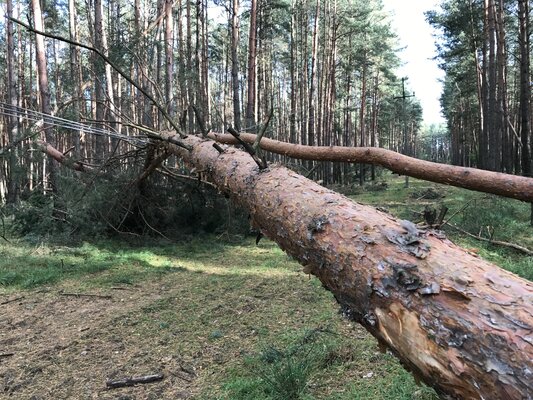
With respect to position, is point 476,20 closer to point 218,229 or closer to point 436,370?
point 218,229

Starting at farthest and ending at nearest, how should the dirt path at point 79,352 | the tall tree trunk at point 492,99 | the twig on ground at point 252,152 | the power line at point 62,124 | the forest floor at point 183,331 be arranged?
1. the tall tree trunk at point 492,99
2. the power line at point 62,124
3. the dirt path at point 79,352
4. the forest floor at point 183,331
5. the twig on ground at point 252,152

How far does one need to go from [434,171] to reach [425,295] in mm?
1704

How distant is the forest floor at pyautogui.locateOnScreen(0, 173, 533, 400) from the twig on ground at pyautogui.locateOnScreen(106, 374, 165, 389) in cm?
5

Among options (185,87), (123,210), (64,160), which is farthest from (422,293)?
(185,87)

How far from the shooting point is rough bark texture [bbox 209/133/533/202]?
7.48 feet

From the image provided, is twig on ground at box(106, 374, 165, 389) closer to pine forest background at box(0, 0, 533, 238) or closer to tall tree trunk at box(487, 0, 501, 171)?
pine forest background at box(0, 0, 533, 238)

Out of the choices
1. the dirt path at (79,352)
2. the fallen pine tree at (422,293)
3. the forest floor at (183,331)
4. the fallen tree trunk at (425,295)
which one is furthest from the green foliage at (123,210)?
the fallen tree trunk at (425,295)

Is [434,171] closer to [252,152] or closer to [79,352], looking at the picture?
[252,152]

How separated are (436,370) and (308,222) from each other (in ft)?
2.98

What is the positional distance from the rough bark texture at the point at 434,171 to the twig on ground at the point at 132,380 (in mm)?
2282

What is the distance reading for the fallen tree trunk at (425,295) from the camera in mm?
959

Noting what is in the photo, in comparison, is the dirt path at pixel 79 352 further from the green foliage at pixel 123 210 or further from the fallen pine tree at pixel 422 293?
the green foliage at pixel 123 210

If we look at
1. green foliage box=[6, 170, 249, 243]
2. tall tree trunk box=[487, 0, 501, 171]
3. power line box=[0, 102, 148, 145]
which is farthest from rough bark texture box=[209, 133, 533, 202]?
tall tree trunk box=[487, 0, 501, 171]

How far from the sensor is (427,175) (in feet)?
8.84
